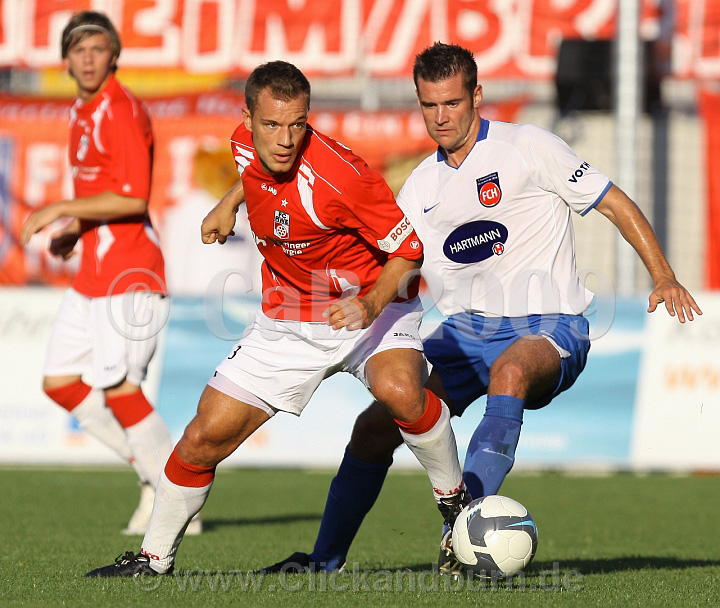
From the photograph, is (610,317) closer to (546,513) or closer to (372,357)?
(546,513)

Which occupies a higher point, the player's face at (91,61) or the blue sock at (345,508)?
the player's face at (91,61)

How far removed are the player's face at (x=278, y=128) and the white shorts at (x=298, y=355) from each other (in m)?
0.72

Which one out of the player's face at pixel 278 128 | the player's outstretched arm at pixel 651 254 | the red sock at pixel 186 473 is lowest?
the red sock at pixel 186 473

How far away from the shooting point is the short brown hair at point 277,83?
428cm

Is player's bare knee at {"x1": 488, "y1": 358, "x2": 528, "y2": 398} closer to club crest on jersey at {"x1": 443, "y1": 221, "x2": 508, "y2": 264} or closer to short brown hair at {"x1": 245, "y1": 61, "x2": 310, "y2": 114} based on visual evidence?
club crest on jersey at {"x1": 443, "y1": 221, "x2": 508, "y2": 264}

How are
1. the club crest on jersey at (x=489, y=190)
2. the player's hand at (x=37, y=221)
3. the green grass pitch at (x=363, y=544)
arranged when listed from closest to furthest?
the green grass pitch at (x=363, y=544) → the club crest on jersey at (x=489, y=190) → the player's hand at (x=37, y=221)

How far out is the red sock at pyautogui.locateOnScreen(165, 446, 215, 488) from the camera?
4574 mm

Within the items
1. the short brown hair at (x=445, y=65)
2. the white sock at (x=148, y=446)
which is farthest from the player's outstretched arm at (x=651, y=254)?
the white sock at (x=148, y=446)

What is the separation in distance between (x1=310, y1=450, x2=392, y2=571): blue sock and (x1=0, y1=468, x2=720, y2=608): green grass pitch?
128 mm

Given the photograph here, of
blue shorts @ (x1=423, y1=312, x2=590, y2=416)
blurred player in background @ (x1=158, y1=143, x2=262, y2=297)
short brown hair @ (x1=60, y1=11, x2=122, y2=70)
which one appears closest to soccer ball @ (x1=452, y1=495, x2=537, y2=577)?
blue shorts @ (x1=423, y1=312, x2=590, y2=416)

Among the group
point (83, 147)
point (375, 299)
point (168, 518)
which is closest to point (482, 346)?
point (375, 299)

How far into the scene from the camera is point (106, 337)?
6387 millimetres

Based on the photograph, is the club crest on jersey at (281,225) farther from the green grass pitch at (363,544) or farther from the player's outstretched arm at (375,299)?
the green grass pitch at (363,544)

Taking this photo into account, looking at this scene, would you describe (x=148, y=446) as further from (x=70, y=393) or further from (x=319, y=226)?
(x=319, y=226)
